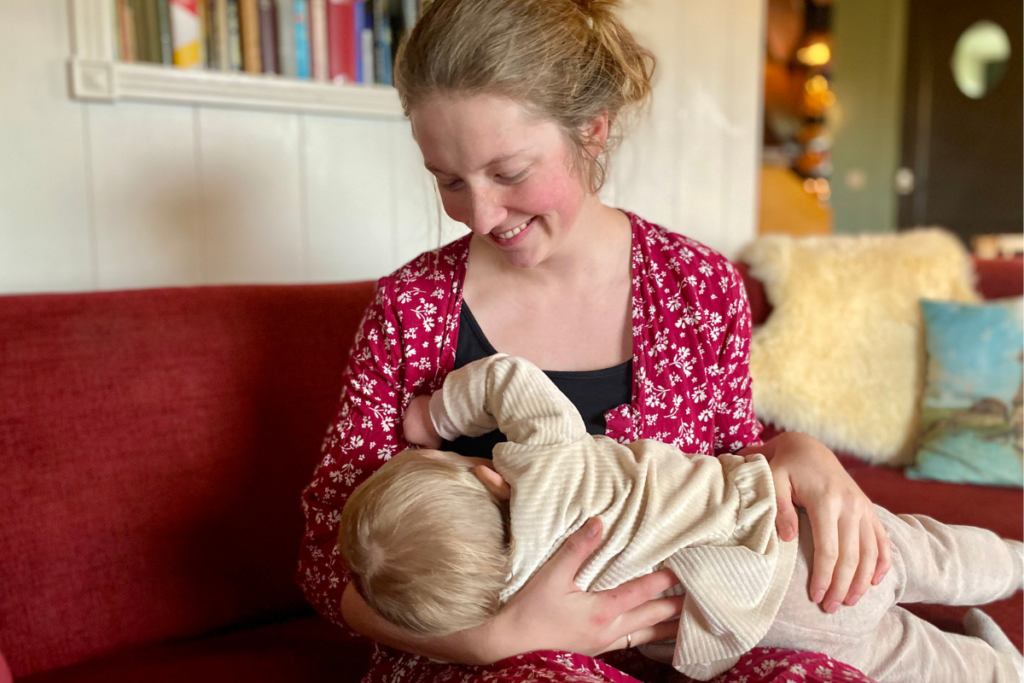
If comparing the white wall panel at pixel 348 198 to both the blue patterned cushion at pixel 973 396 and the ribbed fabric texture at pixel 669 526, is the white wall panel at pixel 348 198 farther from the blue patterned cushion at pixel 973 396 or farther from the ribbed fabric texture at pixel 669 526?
the blue patterned cushion at pixel 973 396

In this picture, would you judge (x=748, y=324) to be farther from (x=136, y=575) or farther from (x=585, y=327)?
(x=136, y=575)

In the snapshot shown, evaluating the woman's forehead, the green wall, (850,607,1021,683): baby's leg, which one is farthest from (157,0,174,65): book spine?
the green wall

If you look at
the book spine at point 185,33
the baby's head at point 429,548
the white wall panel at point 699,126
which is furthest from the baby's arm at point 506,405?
the white wall panel at point 699,126

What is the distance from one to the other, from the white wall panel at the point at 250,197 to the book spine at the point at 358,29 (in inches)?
7.6

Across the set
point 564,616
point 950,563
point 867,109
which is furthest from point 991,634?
point 867,109

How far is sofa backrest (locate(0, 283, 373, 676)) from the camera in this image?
1.23m

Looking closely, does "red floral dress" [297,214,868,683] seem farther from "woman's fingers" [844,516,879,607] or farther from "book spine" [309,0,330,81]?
"book spine" [309,0,330,81]

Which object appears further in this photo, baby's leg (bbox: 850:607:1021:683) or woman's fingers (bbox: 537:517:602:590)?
baby's leg (bbox: 850:607:1021:683)

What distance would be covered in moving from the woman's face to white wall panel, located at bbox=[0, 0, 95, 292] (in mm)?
923

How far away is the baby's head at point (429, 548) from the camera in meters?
0.87

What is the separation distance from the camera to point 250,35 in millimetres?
1727

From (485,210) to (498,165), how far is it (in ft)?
0.18

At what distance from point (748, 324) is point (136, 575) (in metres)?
1.05

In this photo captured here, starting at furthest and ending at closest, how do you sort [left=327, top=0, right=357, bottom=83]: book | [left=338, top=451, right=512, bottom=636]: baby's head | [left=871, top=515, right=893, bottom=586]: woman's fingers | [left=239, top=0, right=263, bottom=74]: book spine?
1. [left=327, top=0, right=357, bottom=83]: book
2. [left=239, top=0, right=263, bottom=74]: book spine
3. [left=871, top=515, right=893, bottom=586]: woman's fingers
4. [left=338, top=451, right=512, bottom=636]: baby's head
